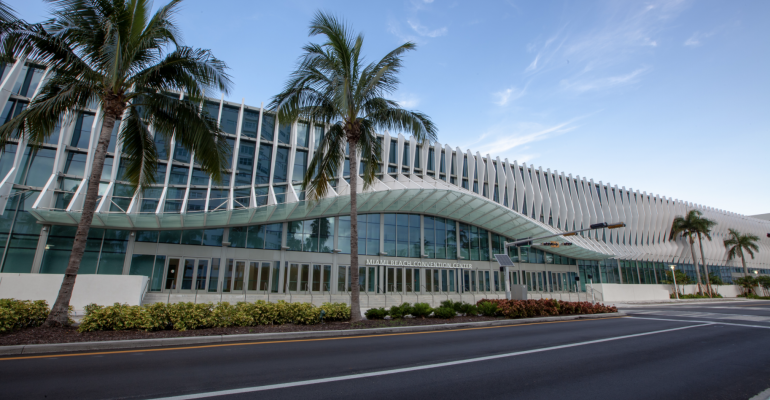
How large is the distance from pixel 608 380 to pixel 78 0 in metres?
16.0

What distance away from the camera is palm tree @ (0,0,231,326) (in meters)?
10.3

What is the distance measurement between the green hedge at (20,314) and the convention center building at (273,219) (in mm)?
5187

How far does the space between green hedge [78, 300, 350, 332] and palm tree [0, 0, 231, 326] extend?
1.28 meters

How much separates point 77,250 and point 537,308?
17745 millimetres

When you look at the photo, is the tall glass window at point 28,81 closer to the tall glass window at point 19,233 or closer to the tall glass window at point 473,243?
the tall glass window at point 19,233

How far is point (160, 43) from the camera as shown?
11.9m

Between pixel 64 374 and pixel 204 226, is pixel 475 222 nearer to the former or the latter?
pixel 204 226

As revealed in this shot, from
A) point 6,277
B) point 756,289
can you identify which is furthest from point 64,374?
point 756,289

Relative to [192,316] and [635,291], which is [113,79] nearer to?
[192,316]

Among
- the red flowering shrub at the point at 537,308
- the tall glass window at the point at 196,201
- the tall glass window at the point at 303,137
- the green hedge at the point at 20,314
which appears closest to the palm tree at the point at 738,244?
the red flowering shrub at the point at 537,308

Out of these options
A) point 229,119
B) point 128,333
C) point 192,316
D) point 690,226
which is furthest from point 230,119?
point 690,226

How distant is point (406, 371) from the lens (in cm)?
641

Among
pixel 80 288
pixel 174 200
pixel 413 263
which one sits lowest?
pixel 80 288

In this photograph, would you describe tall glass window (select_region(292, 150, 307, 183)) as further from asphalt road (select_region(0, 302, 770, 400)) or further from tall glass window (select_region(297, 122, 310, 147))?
asphalt road (select_region(0, 302, 770, 400))
